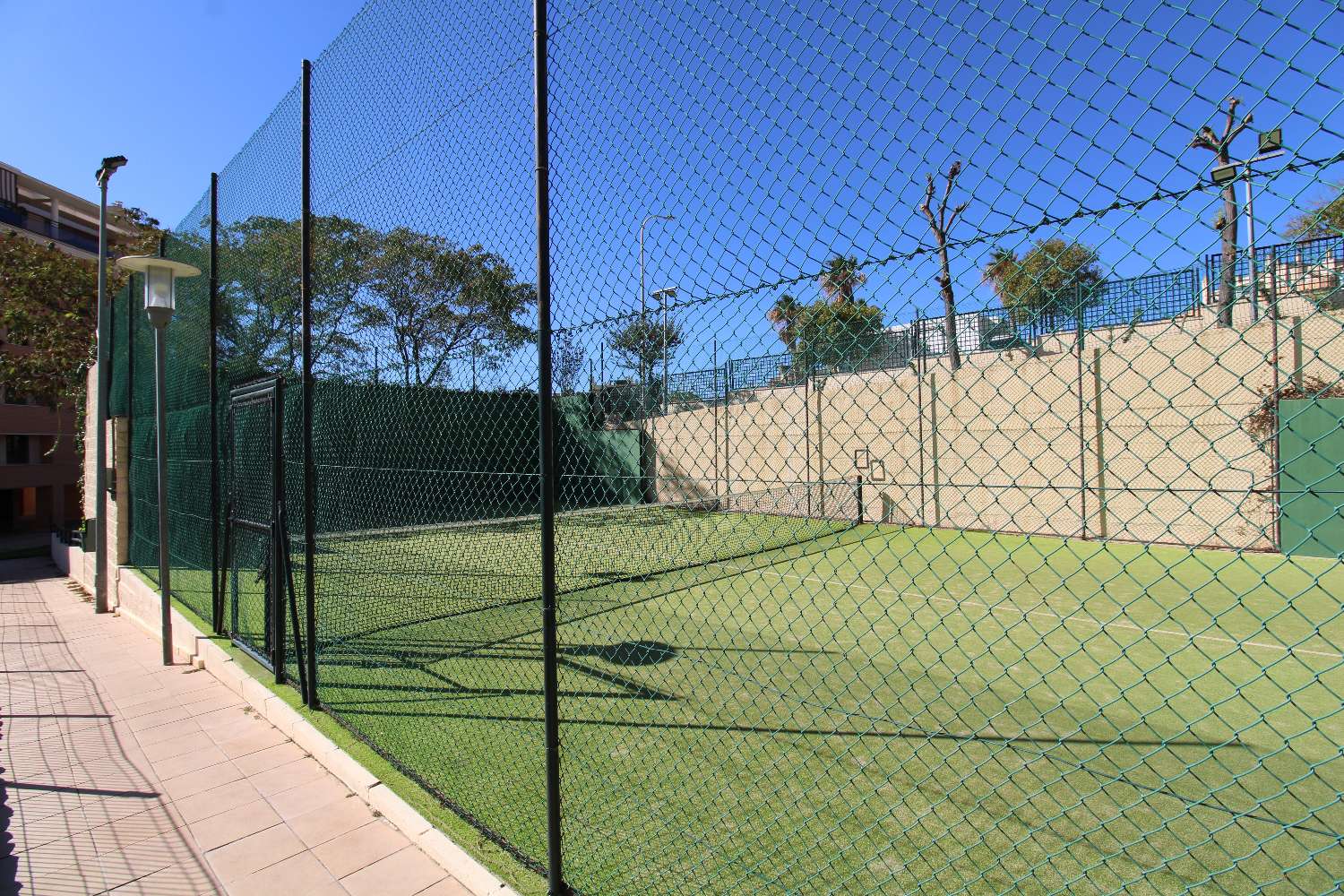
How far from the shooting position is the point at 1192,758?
3361 millimetres

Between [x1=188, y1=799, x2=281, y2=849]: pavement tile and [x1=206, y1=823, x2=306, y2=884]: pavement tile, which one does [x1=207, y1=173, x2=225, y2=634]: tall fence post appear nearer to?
[x1=188, y1=799, x2=281, y2=849]: pavement tile

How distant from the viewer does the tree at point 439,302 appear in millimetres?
3059

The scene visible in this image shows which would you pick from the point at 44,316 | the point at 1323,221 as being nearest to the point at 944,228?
the point at 1323,221

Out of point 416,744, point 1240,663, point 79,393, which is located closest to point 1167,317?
point 416,744

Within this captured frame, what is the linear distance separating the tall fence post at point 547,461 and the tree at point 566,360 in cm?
30

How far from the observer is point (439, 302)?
13.0 feet

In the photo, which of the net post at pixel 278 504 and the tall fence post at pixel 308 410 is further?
the net post at pixel 278 504

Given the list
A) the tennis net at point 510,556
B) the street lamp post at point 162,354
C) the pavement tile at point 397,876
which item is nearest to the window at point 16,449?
the tennis net at point 510,556

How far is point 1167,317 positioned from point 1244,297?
5.5 inches

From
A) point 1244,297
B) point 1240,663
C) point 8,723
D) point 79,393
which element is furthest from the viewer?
point 79,393

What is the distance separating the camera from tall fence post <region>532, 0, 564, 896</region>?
6.84ft

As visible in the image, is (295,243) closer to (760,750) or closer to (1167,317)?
(760,750)

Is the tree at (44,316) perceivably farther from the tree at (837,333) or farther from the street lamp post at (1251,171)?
the street lamp post at (1251,171)

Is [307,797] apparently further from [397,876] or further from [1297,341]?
[1297,341]
